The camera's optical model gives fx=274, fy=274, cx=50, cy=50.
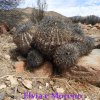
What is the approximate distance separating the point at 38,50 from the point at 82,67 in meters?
0.82

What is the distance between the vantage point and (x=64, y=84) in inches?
174

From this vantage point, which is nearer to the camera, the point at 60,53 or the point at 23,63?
the point at 60,53

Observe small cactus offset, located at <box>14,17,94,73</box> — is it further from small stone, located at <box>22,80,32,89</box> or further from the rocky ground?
small stone, located at <box>22,80,32,89</box>

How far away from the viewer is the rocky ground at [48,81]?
410 cm

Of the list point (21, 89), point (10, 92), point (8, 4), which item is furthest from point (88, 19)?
point (10, 92)

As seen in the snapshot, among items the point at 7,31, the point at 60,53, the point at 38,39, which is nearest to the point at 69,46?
the point at 60,53

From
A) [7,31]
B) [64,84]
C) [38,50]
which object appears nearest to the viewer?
[64,84]

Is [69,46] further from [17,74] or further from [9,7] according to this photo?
[9,7]

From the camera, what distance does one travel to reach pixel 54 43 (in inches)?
180

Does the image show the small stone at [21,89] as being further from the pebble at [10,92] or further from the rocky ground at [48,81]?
the pebble at [10,92]

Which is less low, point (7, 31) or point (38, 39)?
point (38, 39)

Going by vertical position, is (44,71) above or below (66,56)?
below

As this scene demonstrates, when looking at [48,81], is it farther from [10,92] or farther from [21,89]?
[10,92]

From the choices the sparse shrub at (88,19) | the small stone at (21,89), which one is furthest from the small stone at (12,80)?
the sparse shrub at (88,19)
